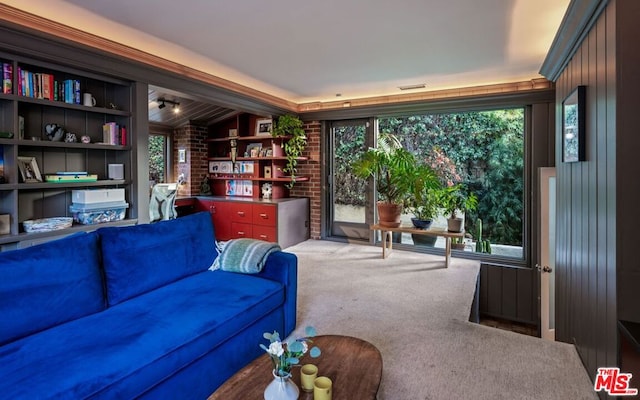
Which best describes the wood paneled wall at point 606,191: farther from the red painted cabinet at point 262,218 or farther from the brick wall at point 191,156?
the brick wall at point 191,156

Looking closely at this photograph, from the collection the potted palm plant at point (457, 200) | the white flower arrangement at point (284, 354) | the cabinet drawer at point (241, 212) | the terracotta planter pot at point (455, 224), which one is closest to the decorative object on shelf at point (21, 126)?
the white flower arrangement at point (284, 354)

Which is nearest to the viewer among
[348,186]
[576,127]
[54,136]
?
[576,127]

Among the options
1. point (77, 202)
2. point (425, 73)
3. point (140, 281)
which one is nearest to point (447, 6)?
point (425, 73)

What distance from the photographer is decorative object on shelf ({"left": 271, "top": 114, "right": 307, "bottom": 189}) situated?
5.39 meters

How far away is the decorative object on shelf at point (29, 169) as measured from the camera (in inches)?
108

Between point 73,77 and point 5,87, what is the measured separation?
0.67 meters

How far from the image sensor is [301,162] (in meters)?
5.73

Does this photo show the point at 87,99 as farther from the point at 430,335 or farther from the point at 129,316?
the point at 430,335

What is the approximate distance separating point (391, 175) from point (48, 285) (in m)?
3.71

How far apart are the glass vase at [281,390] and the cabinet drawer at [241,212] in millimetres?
4043

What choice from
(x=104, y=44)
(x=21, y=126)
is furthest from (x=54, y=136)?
(x=104, y=44)

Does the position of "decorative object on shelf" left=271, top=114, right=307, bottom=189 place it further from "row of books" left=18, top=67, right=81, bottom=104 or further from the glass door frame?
"row of books" left=18, top=67, right=81, bottom=104

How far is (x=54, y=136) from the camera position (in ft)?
9.65

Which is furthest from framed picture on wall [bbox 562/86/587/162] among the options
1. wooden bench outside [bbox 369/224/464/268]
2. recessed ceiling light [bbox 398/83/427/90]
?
recessed ceiling light [bbox 398/83/427/90]
